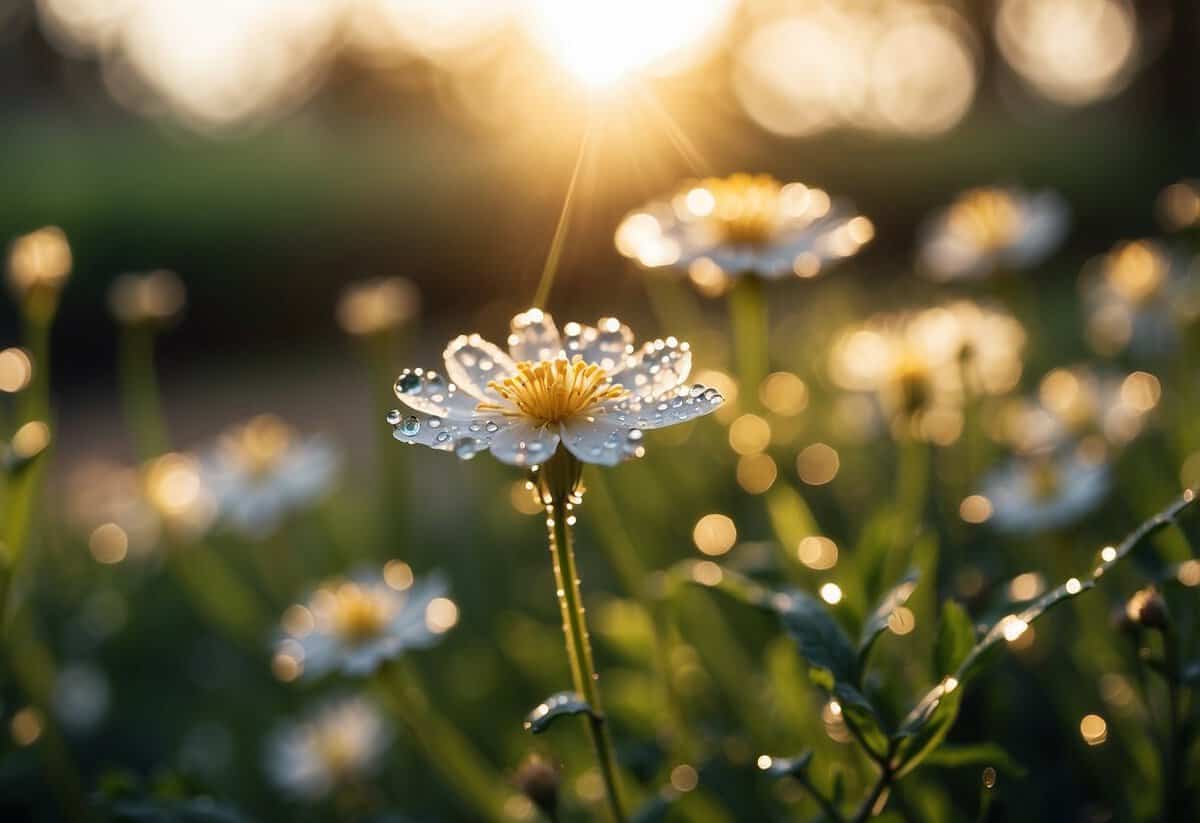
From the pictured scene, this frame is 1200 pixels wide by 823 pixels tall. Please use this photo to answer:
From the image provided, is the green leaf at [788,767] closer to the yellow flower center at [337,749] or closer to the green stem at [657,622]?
the green stem at [657,622]

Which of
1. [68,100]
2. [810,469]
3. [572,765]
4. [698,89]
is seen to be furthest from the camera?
[68,100]

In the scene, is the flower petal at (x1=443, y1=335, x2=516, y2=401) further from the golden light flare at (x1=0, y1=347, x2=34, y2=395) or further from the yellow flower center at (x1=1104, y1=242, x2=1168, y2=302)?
the yellow flower center at (x1=1104, y1=242, x2=1168, y2=302)

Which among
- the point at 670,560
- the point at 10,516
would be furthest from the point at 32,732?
the point at 670,560

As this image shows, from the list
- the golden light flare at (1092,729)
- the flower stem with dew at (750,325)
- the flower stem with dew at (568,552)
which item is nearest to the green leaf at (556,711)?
the flower stem with dew at (568,552)

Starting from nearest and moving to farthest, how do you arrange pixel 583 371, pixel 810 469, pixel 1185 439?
pixel 583 371, pixel 1185 439, pixel 810 469

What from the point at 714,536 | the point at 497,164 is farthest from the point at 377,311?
the point at 497,164

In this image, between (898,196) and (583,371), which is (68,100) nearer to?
(898,196)

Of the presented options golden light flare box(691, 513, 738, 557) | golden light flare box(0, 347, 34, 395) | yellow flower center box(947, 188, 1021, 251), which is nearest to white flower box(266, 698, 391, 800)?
golden light flare box(691, 513, 738, 557)

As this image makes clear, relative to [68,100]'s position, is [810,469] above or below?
below
